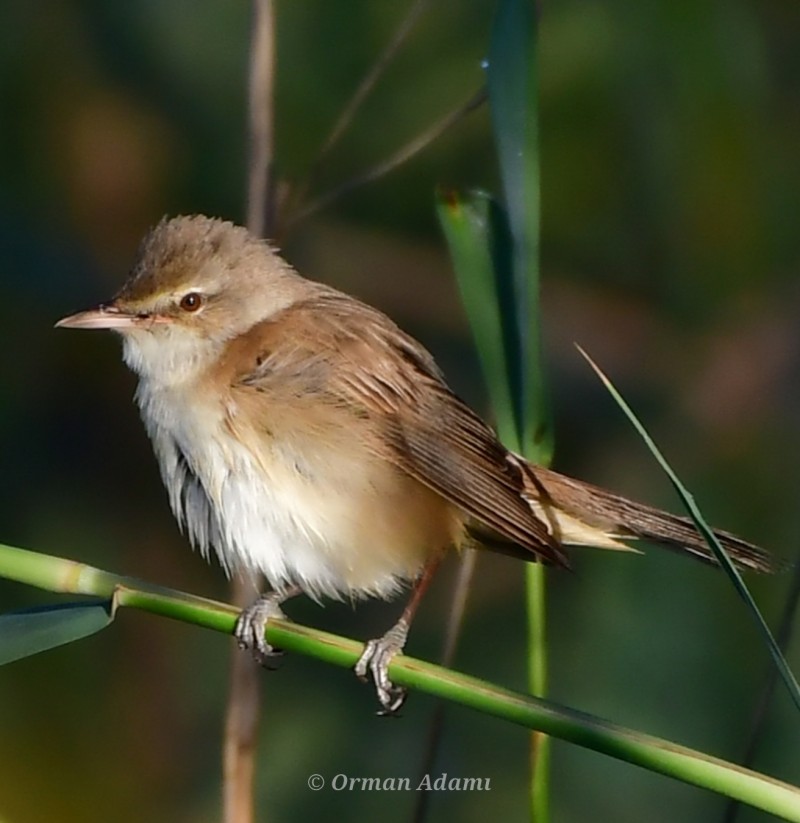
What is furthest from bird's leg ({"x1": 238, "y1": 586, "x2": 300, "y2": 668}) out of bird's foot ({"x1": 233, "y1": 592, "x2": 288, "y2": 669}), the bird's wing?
the bird's wing

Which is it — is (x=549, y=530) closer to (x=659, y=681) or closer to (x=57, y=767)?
(x=659, y=681)

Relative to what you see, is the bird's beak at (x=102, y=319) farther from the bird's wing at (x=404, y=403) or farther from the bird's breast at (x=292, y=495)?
the bird's wing at (x=404, y=403)

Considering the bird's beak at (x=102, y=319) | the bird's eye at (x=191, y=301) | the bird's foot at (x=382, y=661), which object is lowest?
the bird's foot at (x=382, y=661)

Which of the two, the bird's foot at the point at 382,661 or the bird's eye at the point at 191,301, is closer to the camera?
the bird's foot at the point at 382,661

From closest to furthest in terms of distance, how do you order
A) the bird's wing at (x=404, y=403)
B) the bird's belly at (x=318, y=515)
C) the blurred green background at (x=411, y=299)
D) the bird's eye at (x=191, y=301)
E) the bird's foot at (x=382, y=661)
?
the bird's foot at (x=382, y=661)
the bird's belly at (x=318, y=515)
the bird's wing at (x=404, y=403)
the bird's eye at (x=191, y=301)
the blurred green background at (x=411, y=299)

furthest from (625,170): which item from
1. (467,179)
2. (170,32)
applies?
(170,32)

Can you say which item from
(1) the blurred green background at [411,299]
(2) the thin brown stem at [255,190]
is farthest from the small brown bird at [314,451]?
(1) the blurred green background at [411,299]

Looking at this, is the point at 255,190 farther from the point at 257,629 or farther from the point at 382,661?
the point at 382,661

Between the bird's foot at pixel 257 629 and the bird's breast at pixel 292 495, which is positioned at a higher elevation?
the bird's breast at pixel 292 495
